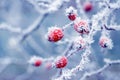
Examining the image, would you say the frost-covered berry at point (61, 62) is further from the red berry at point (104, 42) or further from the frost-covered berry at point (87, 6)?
the frost-covered berry at point (87, 6)

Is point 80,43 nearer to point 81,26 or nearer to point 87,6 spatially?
point 81,26

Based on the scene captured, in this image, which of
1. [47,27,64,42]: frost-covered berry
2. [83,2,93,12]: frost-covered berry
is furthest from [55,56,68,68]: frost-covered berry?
[83,2,93,12]: frost-covered berry

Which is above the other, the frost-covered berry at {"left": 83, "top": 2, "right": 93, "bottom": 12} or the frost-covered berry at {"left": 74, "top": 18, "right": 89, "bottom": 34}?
the frost-covered berry at {"left": 83, "top": 2, "right": 93, "bottom": 12}

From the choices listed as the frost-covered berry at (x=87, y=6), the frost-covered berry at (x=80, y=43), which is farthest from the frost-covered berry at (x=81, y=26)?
the frost-covered berry at (x=87, y=6)

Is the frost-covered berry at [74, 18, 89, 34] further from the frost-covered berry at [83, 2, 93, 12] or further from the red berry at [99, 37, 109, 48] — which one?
the frost-covered berry at [83, 2, 93, 12]

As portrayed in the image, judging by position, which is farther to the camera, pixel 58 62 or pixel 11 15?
pixel 11 15

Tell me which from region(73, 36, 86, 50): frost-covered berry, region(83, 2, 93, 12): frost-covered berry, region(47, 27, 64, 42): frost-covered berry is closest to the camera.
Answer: region(73, 36, 86, 50): frost-covered berry

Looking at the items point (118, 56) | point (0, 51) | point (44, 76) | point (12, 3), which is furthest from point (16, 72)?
point (118, 56)

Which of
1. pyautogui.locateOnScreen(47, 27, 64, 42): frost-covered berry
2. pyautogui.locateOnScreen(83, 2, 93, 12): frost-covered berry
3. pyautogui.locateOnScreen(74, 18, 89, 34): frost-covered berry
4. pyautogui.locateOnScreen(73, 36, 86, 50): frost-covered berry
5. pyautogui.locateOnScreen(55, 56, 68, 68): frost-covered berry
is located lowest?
pyautogui.locateOnScreen(73, 36, 86, 50): frost-covered berry

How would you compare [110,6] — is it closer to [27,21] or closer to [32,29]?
[32,29]

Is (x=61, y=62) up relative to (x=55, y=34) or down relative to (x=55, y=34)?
down

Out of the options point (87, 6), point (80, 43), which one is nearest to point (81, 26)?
point (80, 43)
